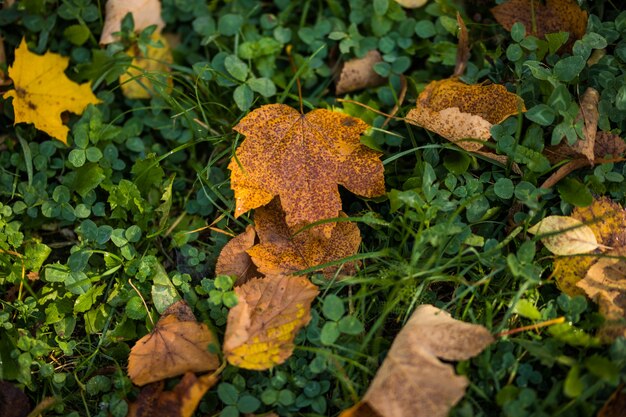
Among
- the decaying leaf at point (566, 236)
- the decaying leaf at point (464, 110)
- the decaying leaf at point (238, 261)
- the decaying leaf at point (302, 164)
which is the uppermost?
the decaying leaf at point (464, 110)

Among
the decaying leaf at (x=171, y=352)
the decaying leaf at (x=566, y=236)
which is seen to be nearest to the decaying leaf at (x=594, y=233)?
the decaying leaf at (x=566, y=236)

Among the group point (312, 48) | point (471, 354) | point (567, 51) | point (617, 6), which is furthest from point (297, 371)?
point (617, 6)

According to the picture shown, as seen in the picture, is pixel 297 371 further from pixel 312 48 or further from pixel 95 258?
pixel 312 48

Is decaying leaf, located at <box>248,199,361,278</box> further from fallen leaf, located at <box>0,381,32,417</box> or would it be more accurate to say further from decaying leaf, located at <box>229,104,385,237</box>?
fallen leaf, located at <box>0,381,32,417</box>

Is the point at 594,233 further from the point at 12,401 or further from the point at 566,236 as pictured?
the point at 12,401

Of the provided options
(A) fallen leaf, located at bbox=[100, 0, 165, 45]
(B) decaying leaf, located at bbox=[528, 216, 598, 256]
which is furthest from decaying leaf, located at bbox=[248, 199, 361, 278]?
(A) fallen leaf, located at bbox=[100, 0, 165, 45]

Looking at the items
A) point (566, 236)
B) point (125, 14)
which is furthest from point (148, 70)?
point (566, 236)

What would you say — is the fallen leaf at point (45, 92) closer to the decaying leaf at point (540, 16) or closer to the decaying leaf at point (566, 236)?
the decaying leaf at point (540, 16)
